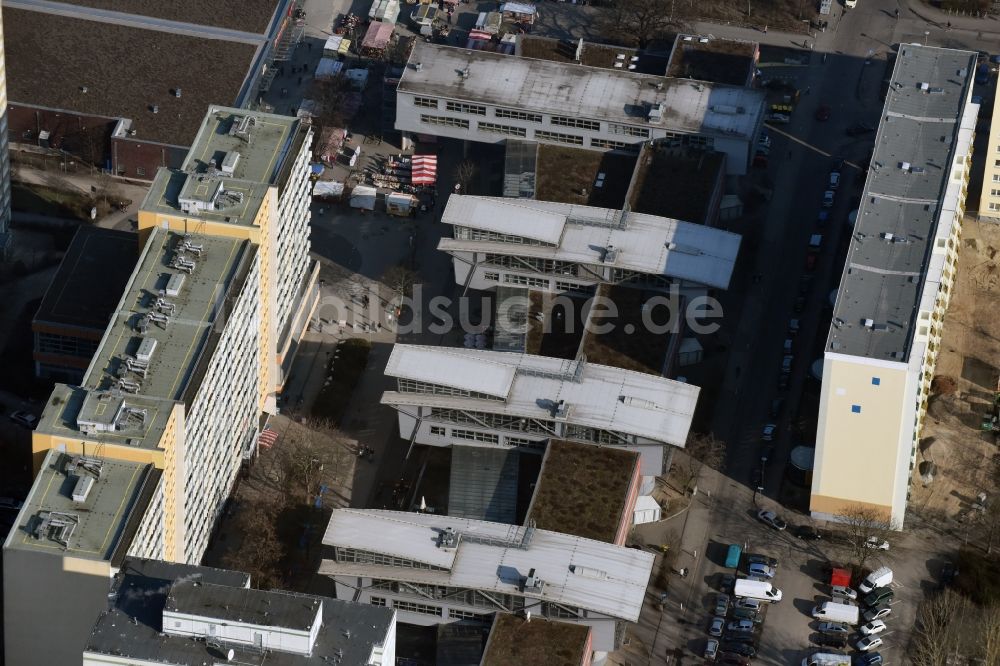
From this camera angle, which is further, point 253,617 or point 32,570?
point 32,570

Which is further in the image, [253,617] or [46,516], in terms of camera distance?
[46,516]

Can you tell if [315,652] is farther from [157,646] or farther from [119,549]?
[119,549]

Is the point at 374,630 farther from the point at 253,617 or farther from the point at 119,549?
the point at 119,549

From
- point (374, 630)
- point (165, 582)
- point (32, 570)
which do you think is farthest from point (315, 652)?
point (32, 570)

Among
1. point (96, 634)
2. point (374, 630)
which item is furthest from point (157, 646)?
point (374, 630)

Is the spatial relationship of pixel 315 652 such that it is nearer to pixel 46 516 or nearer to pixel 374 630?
pixel 374 630

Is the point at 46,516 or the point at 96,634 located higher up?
the point at 46,516

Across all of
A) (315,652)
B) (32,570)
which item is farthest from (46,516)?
(315,652)
